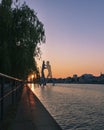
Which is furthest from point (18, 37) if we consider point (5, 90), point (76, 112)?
point (5, 90)

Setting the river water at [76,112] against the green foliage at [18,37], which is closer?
the river water at [76,112]

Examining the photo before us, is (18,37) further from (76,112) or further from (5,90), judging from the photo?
(5,90)

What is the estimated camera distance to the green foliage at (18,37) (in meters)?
19.2

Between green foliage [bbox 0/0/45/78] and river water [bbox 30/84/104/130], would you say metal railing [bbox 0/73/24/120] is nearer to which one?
river water [bbox 30/84/104/130]

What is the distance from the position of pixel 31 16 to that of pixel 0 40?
3227 millimetres

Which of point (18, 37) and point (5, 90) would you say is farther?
point (18, 37)

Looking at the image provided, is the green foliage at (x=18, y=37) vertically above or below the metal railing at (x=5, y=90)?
above

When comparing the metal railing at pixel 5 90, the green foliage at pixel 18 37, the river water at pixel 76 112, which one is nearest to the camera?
the metal railing at pixel 5 90

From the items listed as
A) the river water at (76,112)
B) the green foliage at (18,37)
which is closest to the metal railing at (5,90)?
the river water at (76,112)

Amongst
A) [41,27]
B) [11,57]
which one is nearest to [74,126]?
[11,57]

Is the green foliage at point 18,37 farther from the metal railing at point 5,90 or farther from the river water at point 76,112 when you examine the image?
the metal railing at point 5,90

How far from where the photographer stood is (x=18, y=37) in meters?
20.8

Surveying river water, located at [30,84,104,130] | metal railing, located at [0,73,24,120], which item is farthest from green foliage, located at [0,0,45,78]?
metal railing, located at [0,73,24,120]

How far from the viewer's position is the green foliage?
19203 millimetres
